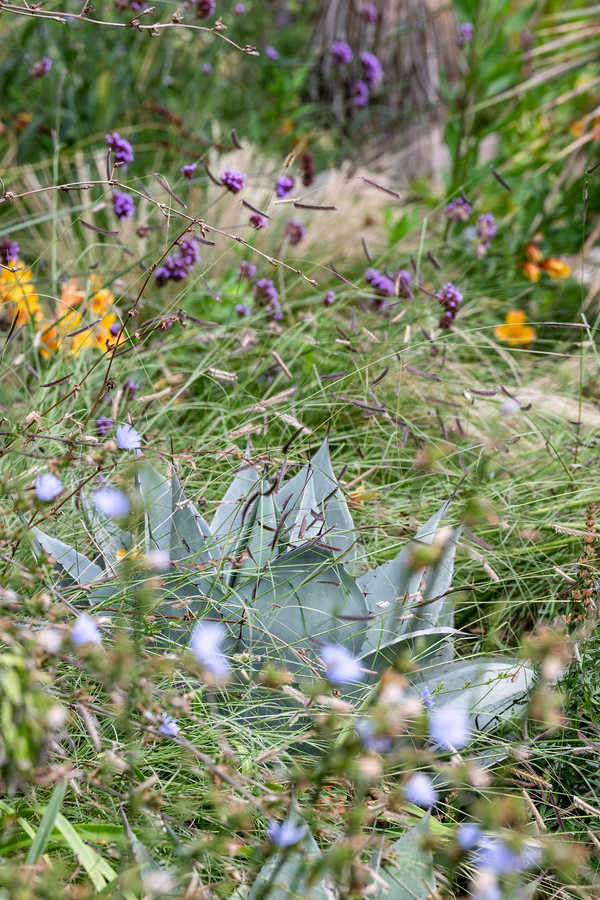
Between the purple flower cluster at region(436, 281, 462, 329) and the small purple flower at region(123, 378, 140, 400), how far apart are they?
657 millimetres

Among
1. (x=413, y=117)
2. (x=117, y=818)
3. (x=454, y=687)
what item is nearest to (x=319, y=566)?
(x=454, y=687)

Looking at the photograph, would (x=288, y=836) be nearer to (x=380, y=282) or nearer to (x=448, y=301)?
(x=448, y=301)

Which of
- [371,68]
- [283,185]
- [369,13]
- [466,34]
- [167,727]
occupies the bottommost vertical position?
[167,727]

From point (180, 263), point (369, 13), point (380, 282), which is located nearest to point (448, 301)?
point (380, 282)

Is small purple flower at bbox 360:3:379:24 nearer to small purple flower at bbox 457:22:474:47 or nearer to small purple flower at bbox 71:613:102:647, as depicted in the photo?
small purple flower at bbox 457:22:474:47

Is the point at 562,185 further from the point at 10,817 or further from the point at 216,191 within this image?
the point at 10,817

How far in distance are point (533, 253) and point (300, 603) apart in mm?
1780

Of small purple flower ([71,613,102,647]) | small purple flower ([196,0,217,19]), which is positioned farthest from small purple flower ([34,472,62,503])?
small purple flower ([196,0,217,19])

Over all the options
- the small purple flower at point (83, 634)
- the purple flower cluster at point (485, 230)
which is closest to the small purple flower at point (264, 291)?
the purple flower cluster at point (485, 230)

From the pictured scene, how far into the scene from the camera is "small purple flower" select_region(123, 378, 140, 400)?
149 centimetres

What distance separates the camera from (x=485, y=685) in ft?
3.60

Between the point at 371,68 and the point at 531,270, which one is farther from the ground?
the point at 371,68

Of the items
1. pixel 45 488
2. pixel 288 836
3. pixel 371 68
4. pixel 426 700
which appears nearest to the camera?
pixel 288 836

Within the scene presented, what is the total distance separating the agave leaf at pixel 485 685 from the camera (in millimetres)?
1064
